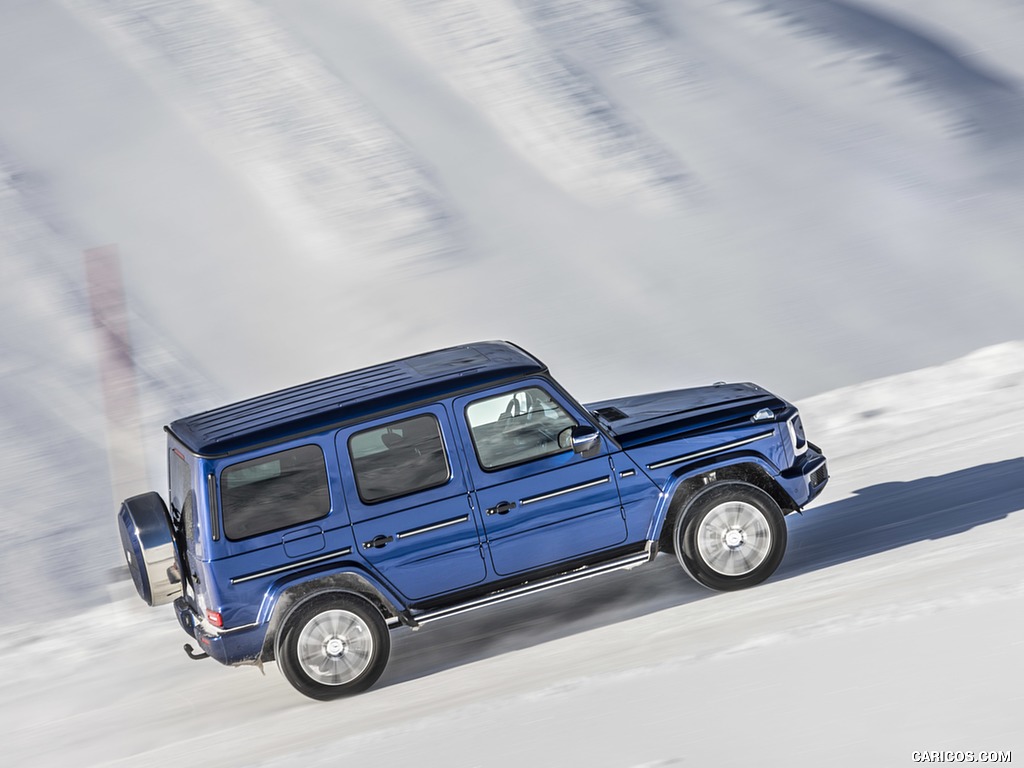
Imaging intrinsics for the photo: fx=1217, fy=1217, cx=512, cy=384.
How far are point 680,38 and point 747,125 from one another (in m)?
2.17

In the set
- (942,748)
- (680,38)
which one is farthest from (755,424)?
(680,38)

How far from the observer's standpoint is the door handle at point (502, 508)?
261 inches

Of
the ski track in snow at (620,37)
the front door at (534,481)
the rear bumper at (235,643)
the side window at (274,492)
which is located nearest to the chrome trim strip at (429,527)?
the front door at (534,481)

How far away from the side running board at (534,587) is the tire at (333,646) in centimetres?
26

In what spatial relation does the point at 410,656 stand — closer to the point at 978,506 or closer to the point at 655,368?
the point at 978,506

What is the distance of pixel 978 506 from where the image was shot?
770 cm

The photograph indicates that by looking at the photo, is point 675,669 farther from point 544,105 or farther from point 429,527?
point 544,105

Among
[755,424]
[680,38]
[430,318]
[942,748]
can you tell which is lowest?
[942,748]

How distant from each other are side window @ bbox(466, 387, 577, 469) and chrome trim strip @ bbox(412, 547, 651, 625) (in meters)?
0.69

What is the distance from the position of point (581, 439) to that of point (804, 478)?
1.38 metres

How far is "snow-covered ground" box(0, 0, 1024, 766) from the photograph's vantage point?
621cm

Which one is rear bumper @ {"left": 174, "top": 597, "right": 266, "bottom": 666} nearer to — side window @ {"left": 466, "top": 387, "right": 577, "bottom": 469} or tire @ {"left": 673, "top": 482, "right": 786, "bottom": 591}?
side window @ {"left": 466, "top": 387, "right": 577, "bottom": 469}

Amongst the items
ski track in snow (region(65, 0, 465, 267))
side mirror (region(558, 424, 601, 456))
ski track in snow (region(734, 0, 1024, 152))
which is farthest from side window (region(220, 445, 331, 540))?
ski track in snow (region(734, 0, 1024, 152))

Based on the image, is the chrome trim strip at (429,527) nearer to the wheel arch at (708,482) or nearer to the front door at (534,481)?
the front door at (534,481)
